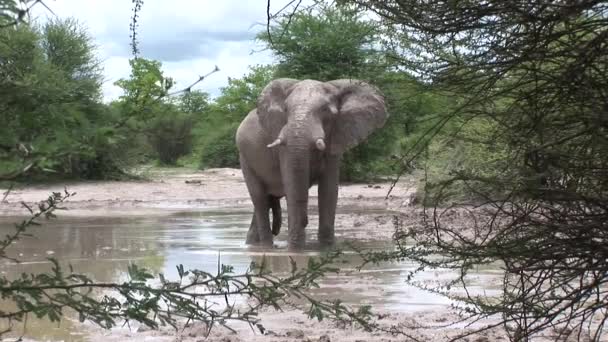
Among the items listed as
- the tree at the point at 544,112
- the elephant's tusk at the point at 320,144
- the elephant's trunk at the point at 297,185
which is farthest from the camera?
the elephant's trunk at the point at 297,185

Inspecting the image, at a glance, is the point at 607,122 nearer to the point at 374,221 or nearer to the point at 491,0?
the point at 491,0

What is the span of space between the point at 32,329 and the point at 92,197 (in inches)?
674

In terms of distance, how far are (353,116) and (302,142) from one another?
119 centimetres

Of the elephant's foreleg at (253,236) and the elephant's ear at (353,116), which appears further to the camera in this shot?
the elephant's foreleg at (253,236)

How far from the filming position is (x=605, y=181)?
3.70m

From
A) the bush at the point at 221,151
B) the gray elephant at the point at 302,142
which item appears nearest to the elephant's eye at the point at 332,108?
the gray elephant at the point at 302,142

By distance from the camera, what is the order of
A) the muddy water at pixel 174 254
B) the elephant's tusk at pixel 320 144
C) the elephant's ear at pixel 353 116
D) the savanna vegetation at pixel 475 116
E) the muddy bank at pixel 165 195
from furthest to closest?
the muddy bank at pixel 165 195, the elephant's ear at pixel 353 116, the elephant's tusk at pixel 320 144, the muddy water at pixel 174 254, the savanna vegetation at pixel 475 116

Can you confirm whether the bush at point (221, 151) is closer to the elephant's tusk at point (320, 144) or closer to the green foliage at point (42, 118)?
the elephant's tusk at point (320, 144)

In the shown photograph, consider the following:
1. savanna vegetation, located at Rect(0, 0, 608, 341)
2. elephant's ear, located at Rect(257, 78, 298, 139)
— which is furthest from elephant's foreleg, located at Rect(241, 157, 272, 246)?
savanna vegetation, located at Rect(0, 0, 608, 341)

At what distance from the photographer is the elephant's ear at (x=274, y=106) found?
12.0 m

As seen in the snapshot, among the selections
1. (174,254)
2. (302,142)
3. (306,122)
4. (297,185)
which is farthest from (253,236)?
(306,122)

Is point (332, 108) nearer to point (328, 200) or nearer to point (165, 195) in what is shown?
point (328, 200)

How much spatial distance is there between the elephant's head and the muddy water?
82 centimetres

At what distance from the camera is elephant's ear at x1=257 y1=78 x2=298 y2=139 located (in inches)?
471
